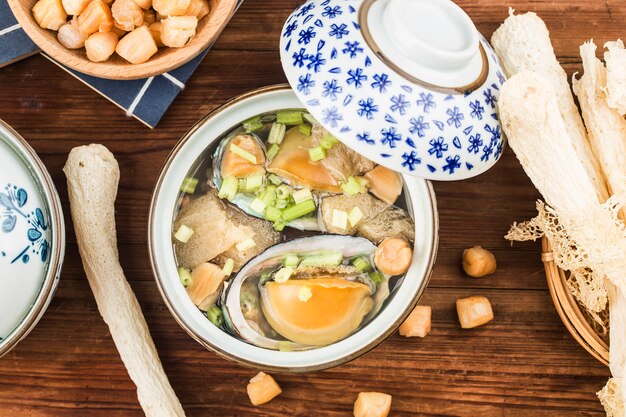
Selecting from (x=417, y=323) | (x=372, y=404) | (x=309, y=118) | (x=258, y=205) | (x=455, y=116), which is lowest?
(x=372, y=404)

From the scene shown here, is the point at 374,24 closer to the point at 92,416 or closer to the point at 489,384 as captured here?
the point at 489,384

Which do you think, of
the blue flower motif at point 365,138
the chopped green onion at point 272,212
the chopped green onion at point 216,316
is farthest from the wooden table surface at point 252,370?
the blue flower motif at point 365,138

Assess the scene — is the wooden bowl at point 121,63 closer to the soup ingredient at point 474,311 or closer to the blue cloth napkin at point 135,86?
the blue cloth napkin at point 135,86

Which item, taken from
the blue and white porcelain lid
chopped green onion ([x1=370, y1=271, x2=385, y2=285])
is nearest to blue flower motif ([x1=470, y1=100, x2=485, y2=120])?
the blue and white porcelain lid

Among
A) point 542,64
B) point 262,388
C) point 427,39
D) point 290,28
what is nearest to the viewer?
point 427,39

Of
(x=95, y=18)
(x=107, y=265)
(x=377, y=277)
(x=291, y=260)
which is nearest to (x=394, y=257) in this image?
(x=377, y=277)

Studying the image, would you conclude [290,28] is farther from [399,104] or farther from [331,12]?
[399,104]
